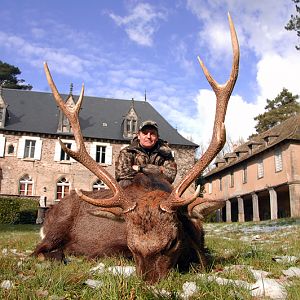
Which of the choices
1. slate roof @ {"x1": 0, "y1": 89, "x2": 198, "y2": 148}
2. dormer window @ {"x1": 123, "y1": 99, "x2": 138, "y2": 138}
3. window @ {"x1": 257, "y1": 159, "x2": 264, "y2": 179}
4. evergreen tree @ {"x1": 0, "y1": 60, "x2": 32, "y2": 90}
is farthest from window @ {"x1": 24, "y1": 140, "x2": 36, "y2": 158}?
evergreen tree @ {"x1": 0, "y1": 60, "x2": 32, "y2": 90}

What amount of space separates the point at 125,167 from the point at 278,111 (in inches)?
1963

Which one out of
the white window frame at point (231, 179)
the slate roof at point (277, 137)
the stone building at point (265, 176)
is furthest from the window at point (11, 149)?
the white window frame at point (231, 179)

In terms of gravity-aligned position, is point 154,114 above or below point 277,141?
above

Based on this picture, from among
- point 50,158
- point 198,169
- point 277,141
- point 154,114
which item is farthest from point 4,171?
point 198,169

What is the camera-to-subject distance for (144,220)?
3.74 metres

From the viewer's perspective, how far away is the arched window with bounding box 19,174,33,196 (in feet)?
116

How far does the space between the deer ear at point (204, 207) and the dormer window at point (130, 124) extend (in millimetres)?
34365

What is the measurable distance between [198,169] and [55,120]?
36.0 metres

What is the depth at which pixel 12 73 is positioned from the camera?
213 feet

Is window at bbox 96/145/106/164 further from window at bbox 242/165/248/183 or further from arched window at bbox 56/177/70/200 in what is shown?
window at bbox 242/165/248/183

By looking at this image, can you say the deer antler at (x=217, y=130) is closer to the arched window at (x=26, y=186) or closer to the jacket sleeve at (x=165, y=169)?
the jacket sleeve at (x=165, y=169)

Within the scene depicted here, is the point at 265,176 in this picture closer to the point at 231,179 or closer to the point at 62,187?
the point at 231,179

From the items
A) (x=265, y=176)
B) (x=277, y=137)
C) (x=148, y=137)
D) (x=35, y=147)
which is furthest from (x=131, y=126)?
(x=148, y=137)

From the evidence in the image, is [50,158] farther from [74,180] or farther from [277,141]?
[277,141]
